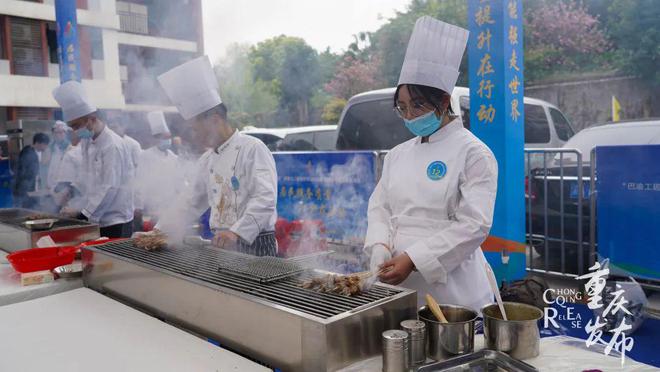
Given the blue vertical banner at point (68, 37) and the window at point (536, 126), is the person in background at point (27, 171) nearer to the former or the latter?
the blue vertical banner at point (68, 37)

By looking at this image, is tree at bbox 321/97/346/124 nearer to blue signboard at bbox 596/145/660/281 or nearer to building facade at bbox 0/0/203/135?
Answer: building facade at bbox 0/0/203/135

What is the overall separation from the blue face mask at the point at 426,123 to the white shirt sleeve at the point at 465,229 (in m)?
0.24

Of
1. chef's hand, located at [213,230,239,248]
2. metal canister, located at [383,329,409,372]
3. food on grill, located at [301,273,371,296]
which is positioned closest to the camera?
metal canister, located at [383,329,409,372]

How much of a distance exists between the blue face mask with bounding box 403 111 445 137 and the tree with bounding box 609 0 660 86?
29.8 ft

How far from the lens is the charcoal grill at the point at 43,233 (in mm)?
3449

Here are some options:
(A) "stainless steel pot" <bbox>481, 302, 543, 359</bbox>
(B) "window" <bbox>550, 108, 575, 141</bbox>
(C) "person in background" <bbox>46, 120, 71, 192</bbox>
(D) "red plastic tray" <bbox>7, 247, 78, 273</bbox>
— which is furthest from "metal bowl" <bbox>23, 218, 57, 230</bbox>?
(B) "window" <bbox>550, 108, 575, 141</bbox>

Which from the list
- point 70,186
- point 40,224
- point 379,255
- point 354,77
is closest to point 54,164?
point 70,186

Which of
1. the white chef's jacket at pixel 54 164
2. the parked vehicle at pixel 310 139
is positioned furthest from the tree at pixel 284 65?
the white chef's jacket at pixel 54 164

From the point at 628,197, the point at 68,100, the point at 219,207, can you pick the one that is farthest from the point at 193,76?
the point at 628,197

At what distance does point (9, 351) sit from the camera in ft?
6.23

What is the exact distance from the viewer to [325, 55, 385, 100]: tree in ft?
35.7

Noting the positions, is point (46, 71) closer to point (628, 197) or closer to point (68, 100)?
point (68, 100)

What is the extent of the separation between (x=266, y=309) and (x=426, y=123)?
130 centimetres

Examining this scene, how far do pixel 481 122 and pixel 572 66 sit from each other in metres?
11.2
